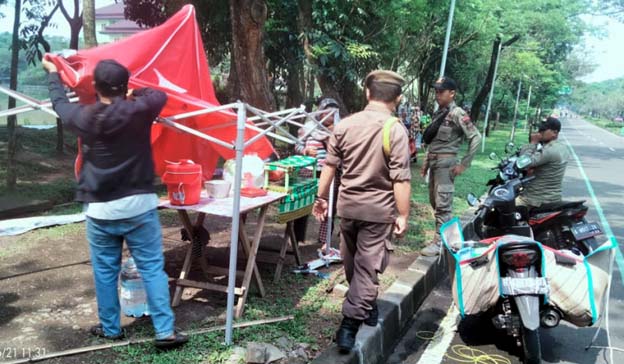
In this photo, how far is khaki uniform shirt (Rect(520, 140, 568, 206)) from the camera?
477 cm

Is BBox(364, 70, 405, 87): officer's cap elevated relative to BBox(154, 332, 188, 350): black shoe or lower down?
elevated

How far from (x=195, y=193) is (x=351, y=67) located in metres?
8.86

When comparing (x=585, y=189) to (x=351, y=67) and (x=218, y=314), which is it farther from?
(x=218, y=314)

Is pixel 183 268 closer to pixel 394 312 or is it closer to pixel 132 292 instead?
pixel 132 292

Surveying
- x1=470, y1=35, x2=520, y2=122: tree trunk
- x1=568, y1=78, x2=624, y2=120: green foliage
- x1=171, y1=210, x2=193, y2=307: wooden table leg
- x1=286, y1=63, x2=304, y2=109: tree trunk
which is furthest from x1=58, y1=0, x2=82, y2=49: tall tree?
x1=568, y1=78, x2=624, y2=120: green foliage

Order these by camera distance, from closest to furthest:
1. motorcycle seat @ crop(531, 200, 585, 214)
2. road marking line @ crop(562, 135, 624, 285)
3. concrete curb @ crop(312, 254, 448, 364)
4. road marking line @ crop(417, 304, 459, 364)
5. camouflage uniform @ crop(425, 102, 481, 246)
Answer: concrete curb @ crop(312, 254, 448, 364)
road marking line @ crop(417, 304, 459, 364)
motorcycle seat @ crop(531, 200, 585, 214)
camouflage uniform @ crop(425, 102, 481, 246)
road marking line @ crop(562, 135, 624, 285)

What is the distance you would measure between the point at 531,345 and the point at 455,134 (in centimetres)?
267

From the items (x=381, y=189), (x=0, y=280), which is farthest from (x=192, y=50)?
(x=0, y=280)

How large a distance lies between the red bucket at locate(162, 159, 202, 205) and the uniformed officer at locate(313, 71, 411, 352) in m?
1.04

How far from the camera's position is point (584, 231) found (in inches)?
175

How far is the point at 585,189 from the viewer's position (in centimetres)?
1141

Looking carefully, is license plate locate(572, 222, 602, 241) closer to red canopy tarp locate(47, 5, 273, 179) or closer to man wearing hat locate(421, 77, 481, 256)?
man wearing hat locate(421, 77, 481, 256)

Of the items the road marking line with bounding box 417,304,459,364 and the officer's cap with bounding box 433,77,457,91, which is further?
the officer's cap with bounding box 433,77,457,91

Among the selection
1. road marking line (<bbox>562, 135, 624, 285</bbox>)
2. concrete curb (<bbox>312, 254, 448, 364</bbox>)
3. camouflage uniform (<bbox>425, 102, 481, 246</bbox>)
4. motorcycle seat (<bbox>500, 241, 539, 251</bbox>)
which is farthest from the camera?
road marking line (<bbox>562, 135, 624, 285</bbox>)
